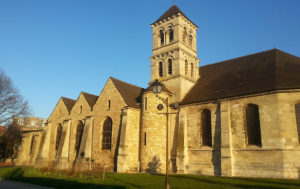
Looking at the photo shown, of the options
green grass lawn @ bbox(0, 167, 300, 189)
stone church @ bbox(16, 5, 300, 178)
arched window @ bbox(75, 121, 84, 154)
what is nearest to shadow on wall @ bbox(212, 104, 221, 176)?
stone church @ bbox(16, 5, 300, 178)

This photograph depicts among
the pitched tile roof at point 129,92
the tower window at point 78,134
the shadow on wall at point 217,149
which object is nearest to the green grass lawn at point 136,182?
the shadow on wall at point 217,149

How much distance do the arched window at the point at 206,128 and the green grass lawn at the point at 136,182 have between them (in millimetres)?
4846

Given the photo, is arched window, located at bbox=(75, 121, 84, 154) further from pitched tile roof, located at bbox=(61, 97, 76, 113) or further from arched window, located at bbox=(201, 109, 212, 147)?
arched window, located at bbox=(201, 109, 212, 147)

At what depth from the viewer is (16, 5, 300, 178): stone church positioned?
18391mm

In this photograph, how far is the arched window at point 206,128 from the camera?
72.3ft

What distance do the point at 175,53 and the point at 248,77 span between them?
889 cm

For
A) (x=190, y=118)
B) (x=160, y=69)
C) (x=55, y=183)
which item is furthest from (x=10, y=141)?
(x=190, y=118)

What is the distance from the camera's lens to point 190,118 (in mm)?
23469

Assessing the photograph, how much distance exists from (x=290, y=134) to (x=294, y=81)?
423 centimetres

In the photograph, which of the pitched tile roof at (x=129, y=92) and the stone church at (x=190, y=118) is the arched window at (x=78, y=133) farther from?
the pitched tile roof at (x=129, y=92)

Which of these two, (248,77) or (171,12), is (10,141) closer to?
(171,12)

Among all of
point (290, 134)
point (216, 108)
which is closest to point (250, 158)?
point (290, 134)

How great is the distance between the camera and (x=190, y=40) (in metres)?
30.8

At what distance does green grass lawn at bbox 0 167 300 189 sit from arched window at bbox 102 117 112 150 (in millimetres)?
6720
